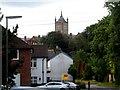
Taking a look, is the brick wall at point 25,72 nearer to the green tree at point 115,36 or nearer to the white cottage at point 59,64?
the green tree at point 115,36

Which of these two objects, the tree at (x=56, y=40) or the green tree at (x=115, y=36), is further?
the tree at (x=56, y=40)

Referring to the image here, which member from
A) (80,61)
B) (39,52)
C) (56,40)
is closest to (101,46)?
(39,52)

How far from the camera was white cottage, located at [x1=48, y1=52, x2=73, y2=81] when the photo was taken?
1998 inches

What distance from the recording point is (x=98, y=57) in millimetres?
35719

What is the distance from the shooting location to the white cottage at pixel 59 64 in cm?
5075

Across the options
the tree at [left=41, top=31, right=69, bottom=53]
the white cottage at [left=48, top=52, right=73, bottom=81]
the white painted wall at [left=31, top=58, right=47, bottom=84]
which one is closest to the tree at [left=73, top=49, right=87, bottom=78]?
the white cottage at [left=48, top=52, right=73, bottom=81]

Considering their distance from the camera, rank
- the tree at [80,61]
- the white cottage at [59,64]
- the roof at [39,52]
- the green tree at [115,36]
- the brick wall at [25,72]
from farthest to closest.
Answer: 1. the white cottage at [59,64]
2. the tree at [80,61]
3. the roof at [39,52]
4. the brick wall at [25,72]
5. the green tree at [115,36]

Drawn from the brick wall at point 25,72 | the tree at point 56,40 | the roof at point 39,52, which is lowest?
the brick wall at point 25,72

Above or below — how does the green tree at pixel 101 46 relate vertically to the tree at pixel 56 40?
below

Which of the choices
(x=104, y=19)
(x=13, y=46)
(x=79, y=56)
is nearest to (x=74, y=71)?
(x=79, y=56)

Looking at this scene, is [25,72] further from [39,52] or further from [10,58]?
[10,58]

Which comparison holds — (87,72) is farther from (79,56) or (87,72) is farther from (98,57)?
(98,57)

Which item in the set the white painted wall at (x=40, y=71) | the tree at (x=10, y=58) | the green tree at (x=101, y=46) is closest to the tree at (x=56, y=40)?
the green tree at (x=101, y=46)

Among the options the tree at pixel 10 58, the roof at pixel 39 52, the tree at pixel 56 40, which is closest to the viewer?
the tree at pixel 10 58
